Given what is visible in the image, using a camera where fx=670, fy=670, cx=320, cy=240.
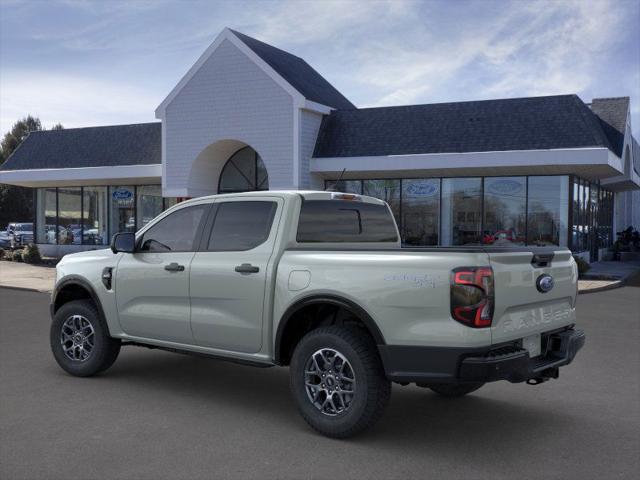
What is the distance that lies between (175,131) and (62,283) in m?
17.2

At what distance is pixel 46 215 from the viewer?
101 feet

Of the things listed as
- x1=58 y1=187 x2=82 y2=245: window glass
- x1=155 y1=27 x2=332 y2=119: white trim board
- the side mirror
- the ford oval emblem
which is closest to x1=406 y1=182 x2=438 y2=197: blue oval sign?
→ x1=155 y1=27 x2=332 y2=119: white trim board

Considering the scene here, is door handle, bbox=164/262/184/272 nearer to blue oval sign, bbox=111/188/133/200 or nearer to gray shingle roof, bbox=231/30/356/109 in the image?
gray shingle roof, bbox=231/30/356/109

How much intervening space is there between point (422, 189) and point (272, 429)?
18156 mm

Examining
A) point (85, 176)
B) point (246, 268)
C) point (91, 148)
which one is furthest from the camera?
point (91, 148)

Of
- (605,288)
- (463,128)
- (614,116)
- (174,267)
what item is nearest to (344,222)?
(174,267)

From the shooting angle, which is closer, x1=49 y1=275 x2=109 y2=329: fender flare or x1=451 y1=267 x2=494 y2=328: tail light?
x1=451 y1=267 x2=494 y2=328: tail light

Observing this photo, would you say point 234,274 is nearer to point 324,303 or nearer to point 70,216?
point 324,303

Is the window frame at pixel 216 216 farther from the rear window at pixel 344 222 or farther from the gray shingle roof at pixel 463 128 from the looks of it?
the gray shingle roof at pixel 463 128

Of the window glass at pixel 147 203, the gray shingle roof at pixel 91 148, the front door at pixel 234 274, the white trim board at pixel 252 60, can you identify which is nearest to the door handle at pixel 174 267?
the front door at pixel 234 274

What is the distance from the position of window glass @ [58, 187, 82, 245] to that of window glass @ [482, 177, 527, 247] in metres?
17.8

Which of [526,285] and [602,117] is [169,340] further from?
[602,117]

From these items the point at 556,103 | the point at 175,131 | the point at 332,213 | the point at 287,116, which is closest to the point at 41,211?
the point at 175,131

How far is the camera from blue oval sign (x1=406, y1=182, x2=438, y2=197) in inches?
896
